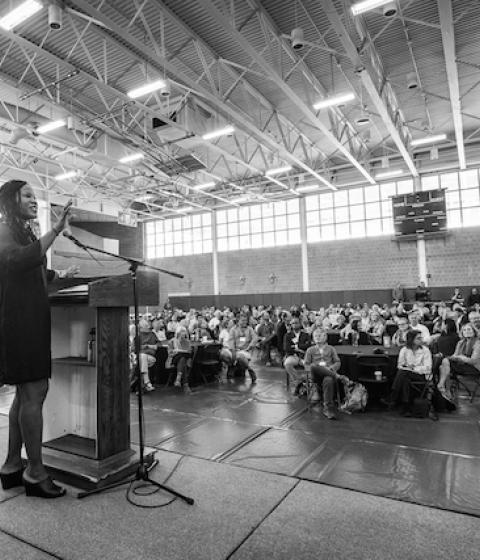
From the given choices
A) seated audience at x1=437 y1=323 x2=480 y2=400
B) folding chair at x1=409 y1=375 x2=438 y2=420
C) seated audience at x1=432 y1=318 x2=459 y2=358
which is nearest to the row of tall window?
seated audience at x1=432 y1=318 x2=459 y2=358

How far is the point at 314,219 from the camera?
18.8m

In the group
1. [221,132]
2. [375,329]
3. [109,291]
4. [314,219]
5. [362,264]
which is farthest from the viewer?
[314,219]

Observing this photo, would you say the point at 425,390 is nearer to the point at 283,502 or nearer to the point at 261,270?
the point at 283,502

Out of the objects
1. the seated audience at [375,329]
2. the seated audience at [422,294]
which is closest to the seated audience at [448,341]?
the seated audience at [375,329]

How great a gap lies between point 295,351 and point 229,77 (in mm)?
7225

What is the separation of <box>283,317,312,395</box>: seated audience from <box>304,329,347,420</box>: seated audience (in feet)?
1.99

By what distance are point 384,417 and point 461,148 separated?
36.4ft

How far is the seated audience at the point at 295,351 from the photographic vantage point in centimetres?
583

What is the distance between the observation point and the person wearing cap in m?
2.21

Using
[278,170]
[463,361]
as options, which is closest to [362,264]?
[278,170]

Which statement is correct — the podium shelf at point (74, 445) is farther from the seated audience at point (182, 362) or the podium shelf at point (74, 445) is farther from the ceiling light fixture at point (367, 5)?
the ceiling light fixture at point (367, 5)

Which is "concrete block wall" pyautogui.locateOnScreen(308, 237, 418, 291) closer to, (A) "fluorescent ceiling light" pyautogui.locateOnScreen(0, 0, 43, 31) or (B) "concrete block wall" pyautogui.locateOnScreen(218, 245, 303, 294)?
(B) "concrete block wall" pyautogui.locateOnScreen(218, 245, 303, 294)

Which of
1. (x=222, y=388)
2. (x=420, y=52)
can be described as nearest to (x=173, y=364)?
(x=222, y=388)

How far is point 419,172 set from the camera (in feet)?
52.3
